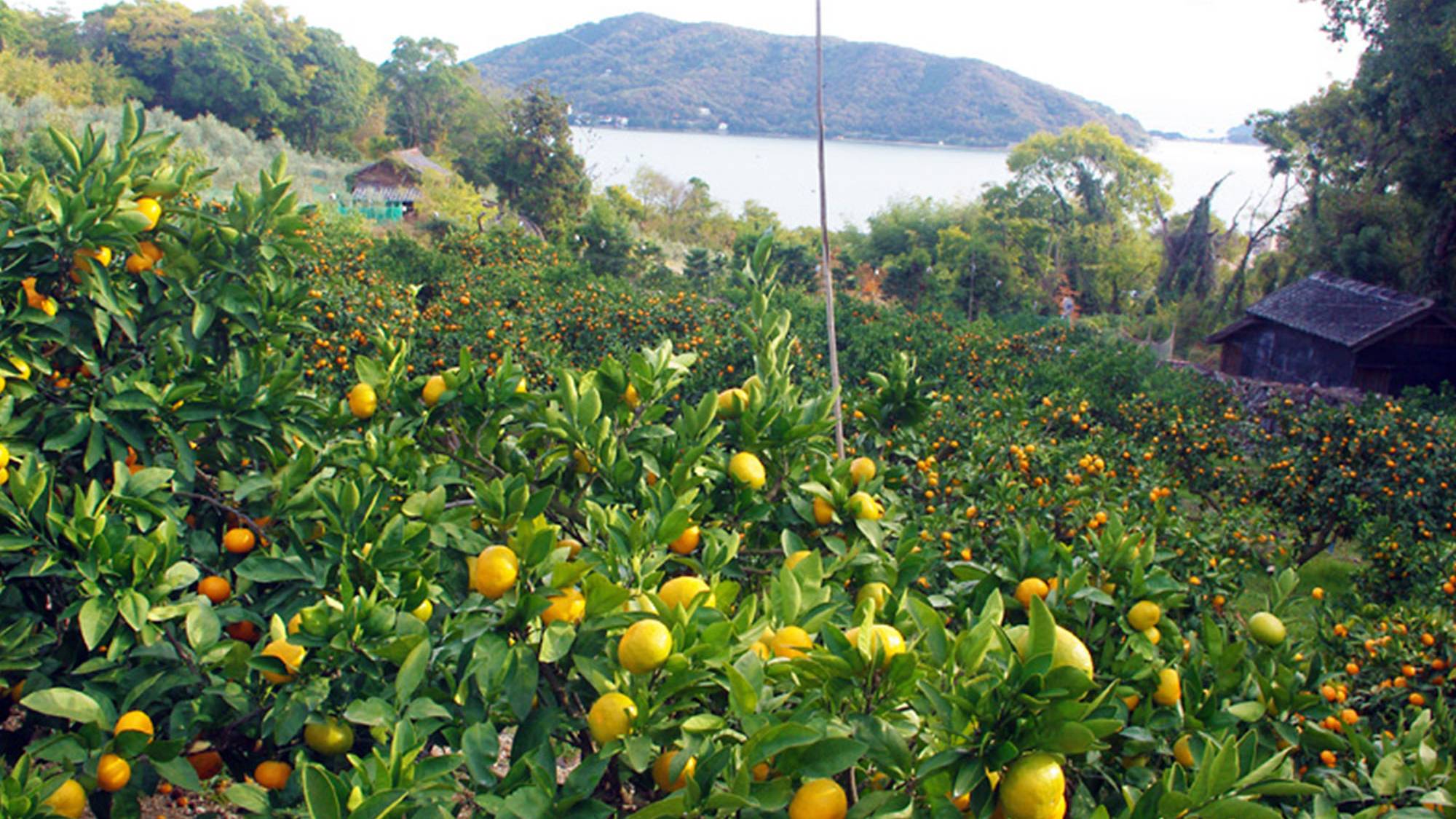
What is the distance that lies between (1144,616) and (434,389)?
1.41 meters

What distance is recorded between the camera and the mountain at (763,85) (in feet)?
144

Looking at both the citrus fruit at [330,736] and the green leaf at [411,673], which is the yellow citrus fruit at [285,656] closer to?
the citrus fruit at [330,736]

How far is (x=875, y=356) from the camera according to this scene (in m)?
8.91

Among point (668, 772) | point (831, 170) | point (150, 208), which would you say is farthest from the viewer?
point (831, 170)

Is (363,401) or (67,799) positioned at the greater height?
(363,401)

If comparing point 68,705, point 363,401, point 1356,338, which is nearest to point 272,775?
point 68,705

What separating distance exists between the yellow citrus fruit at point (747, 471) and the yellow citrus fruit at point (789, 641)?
51cm

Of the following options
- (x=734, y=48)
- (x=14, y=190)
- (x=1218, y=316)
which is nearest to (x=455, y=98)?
(x=734, y=48)

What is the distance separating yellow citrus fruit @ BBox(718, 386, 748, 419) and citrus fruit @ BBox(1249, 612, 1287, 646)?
99cm

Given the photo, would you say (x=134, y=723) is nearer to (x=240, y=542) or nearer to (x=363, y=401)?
(x=240, y=542)

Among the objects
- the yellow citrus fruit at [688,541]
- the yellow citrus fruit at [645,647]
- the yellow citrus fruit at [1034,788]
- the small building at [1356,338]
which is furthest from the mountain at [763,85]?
the yellow citrus fruit at [1034,788]

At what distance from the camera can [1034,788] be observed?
3.15ft

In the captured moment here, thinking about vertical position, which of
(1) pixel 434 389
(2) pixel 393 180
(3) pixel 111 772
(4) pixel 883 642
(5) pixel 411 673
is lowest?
(3) pixel 111 772

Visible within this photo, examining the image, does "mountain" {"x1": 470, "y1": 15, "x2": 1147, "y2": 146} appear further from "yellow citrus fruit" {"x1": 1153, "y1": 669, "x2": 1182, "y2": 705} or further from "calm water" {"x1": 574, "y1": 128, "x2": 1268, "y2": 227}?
"yellow citrus fruit" {"x1": 1153, "y1": 669, "x2": 1182, "y2": 705}
